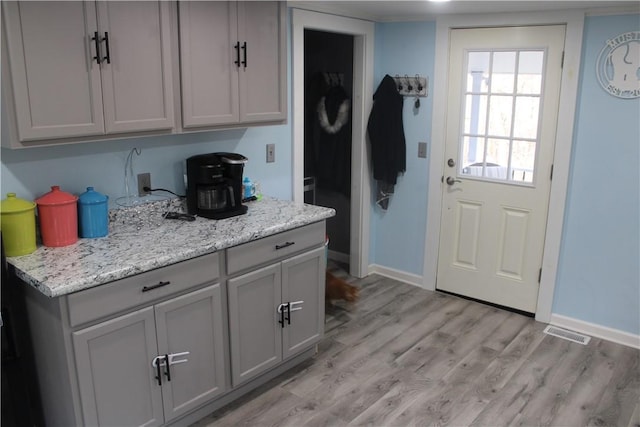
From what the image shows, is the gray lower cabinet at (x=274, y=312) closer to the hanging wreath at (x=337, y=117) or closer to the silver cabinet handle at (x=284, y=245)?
the silver cabinet handle at (x=284, y=245)

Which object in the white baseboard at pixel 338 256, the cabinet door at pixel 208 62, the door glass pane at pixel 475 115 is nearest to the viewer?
the cabinet door at pixel 208 62

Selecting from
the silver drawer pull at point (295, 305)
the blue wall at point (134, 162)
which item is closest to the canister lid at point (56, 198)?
the blue wall at point (134, 162)

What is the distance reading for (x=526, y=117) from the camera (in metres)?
3.55

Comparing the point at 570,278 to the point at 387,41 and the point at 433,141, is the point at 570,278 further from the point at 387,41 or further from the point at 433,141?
the point at 387,41

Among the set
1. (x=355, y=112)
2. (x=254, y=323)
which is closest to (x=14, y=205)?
(x=254, y=323)

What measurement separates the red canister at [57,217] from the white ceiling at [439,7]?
1.77 metres

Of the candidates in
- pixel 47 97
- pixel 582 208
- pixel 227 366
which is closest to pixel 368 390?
pixel 227 366

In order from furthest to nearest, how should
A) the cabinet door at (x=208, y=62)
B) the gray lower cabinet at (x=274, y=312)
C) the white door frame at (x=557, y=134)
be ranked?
the white door frame at (x=557, y=134) → the gray lower cabinet at (x=274, y=312) → the cabinet door at (x=208, y=62)

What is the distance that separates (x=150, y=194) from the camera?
2791mm

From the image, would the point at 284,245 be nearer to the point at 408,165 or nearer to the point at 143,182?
the point at 143,182

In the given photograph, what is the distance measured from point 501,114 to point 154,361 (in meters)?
2.71

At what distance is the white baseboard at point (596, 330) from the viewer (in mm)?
3371

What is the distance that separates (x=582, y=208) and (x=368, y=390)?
1.80 m

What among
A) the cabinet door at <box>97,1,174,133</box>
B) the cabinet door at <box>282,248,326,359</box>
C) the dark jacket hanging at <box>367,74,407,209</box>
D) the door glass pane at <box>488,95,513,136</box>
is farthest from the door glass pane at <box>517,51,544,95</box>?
the cabinet door at <box>97,1,174,133</box>
